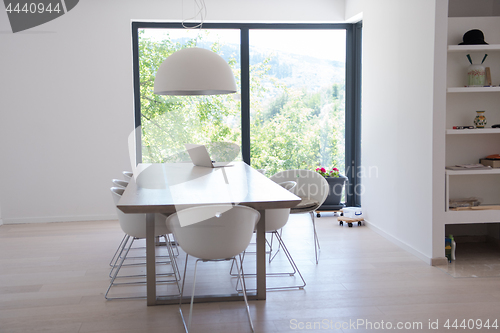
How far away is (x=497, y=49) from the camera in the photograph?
161 inches

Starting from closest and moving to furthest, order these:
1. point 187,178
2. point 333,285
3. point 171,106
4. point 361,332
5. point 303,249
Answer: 1. point 361,332
2. point 333,285
3. point 187,178
4. point 303,249
5. point 171,106

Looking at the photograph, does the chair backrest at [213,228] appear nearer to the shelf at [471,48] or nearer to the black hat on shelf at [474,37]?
the shelf at [471,48]

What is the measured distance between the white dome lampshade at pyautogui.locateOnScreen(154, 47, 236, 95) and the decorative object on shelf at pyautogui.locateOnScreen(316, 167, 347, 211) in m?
3.03

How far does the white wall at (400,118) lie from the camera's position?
13.2 ft

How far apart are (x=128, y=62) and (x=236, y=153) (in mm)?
1921

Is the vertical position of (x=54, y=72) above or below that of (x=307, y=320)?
above

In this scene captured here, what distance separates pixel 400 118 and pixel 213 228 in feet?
9.03

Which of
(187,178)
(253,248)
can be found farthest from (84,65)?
(253,248)

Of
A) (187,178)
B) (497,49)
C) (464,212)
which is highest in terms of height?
(497,49)

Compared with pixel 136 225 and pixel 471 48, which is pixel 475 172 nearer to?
pixel 471 48

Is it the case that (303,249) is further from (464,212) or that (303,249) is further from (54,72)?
(54,72)

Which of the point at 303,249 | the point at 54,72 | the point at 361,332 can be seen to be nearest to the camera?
the point at 361,332

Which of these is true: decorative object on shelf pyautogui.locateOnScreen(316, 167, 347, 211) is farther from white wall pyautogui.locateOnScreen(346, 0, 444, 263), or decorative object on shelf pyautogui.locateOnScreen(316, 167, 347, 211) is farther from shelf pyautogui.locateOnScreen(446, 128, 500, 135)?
shelf pyautogui.locateOnScreen(446, 128, 500, 135)

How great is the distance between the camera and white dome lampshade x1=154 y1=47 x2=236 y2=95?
3494 millimetres
